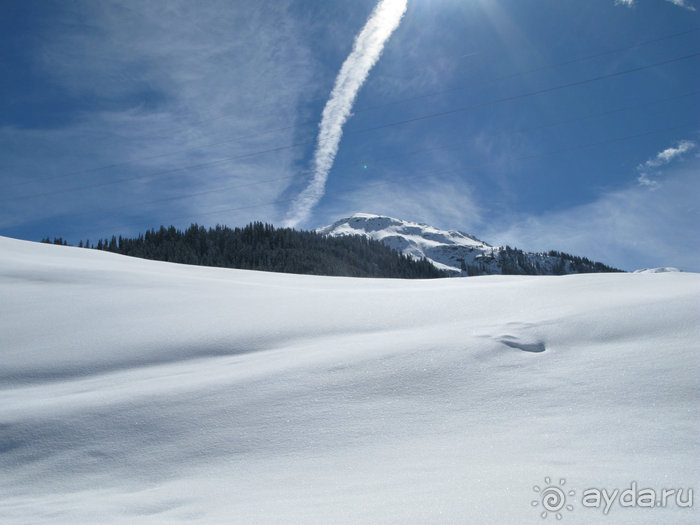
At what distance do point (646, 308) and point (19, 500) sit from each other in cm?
614

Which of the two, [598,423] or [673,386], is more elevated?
[673,386]

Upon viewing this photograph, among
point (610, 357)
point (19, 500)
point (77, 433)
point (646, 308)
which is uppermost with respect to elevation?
point (646, 308)

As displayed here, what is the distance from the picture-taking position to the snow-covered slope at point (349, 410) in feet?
7.17

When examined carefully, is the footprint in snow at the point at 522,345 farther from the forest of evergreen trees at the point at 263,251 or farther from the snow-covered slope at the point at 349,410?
the forest of evergreen trees at the point at 263,251

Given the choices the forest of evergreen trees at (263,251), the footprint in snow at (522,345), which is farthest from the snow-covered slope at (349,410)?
the forest of evergreen trees at (263,251)

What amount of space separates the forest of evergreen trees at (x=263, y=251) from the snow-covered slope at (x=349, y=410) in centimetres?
9268

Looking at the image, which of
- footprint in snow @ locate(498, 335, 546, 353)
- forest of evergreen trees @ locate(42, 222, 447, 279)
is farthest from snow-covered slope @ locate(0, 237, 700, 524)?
forest of evergreen trees @ locate(42, 222, 447, 279)

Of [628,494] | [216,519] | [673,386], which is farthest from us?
[673,386]

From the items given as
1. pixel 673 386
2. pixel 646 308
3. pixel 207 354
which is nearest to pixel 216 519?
pixel 207 354

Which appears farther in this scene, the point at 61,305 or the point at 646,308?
the point at 61,305

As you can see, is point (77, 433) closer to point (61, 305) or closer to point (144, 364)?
point (144, 364)

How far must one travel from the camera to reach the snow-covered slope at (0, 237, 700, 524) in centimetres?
219

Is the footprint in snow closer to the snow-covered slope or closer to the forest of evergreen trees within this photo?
the snow-covered slope

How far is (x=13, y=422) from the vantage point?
3.27 metres
